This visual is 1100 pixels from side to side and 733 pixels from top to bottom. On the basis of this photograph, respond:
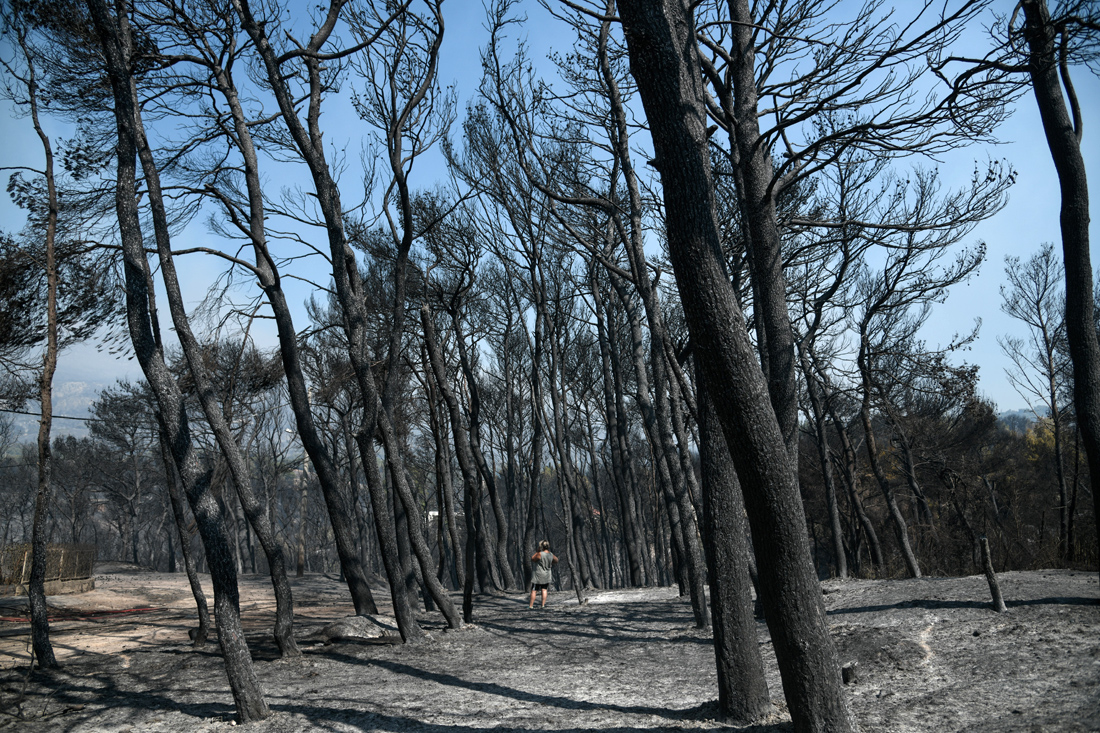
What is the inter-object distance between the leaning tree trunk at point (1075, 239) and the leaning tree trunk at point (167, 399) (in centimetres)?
714

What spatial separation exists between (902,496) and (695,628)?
19.4m

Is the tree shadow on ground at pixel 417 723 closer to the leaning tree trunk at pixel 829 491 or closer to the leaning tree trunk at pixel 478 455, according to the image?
the leaning tree trunk at pixel 478 455

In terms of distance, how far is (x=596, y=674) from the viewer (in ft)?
20.1

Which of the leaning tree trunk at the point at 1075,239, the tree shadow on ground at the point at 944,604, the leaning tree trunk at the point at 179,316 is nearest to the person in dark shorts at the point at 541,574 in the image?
the tree shadow on ground at the point at 944,604

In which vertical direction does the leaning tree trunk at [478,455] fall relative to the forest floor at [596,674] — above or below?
above

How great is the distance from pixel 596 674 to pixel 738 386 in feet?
13.3

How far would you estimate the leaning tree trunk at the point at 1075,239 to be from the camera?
5.21 meters

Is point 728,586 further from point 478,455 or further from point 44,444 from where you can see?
point 478,455

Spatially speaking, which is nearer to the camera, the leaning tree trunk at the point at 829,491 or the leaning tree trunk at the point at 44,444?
the leaning tree trunk at the point at 44,444

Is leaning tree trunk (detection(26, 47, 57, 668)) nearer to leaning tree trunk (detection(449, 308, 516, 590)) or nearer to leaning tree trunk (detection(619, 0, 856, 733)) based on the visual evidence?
leaning tree trunk (detection(449, 308, 516, 590))

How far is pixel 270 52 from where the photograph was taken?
25.9 ft

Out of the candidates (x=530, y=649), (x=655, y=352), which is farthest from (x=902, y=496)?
(x=530, y=649)

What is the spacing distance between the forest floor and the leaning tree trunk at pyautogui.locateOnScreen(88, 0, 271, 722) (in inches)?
20.0

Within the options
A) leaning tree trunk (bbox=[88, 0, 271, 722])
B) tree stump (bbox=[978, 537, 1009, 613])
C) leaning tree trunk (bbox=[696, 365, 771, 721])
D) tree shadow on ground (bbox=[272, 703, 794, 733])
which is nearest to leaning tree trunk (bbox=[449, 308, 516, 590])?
leaning tree trunk (bbox=[88, 0, 271, 722])
